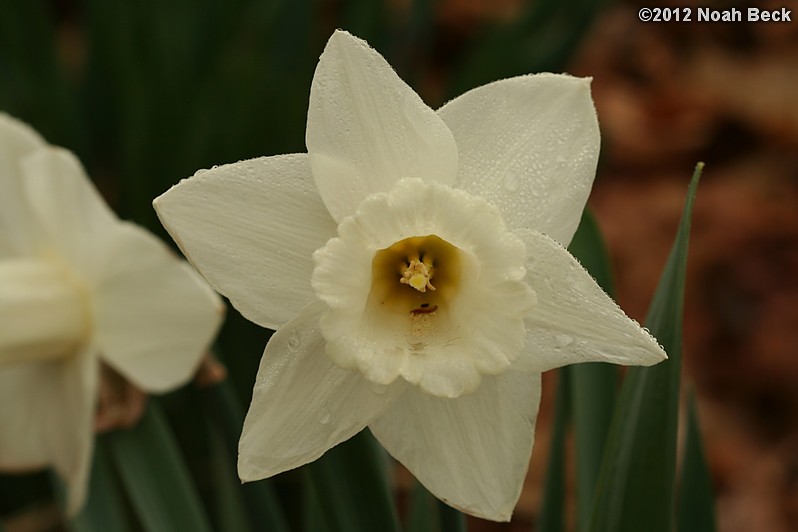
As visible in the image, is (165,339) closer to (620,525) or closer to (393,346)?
(393,346)

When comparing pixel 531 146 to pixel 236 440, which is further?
pixel 236 440

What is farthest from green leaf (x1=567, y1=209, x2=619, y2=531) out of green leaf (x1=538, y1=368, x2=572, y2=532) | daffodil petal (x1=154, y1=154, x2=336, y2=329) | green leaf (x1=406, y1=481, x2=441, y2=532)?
daffodil petal (x1=154, y1=154, x2=336, y2=329)

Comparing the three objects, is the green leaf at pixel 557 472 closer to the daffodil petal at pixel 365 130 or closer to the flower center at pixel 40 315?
the daffodil petal at pixel 365 130

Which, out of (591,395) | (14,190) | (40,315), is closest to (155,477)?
(40,315)

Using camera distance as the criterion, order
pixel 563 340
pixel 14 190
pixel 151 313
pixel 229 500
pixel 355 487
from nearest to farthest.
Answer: pixel 563 340
pixel 355 487
pixel 151 313
pixel 14 190
pixel 229 500

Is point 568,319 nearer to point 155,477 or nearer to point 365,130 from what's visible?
point 365,130

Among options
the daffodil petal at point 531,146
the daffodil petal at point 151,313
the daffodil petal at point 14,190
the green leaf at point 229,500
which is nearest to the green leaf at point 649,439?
the daffodil petal at point 531,146

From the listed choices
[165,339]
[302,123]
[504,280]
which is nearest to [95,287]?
[165,339]
